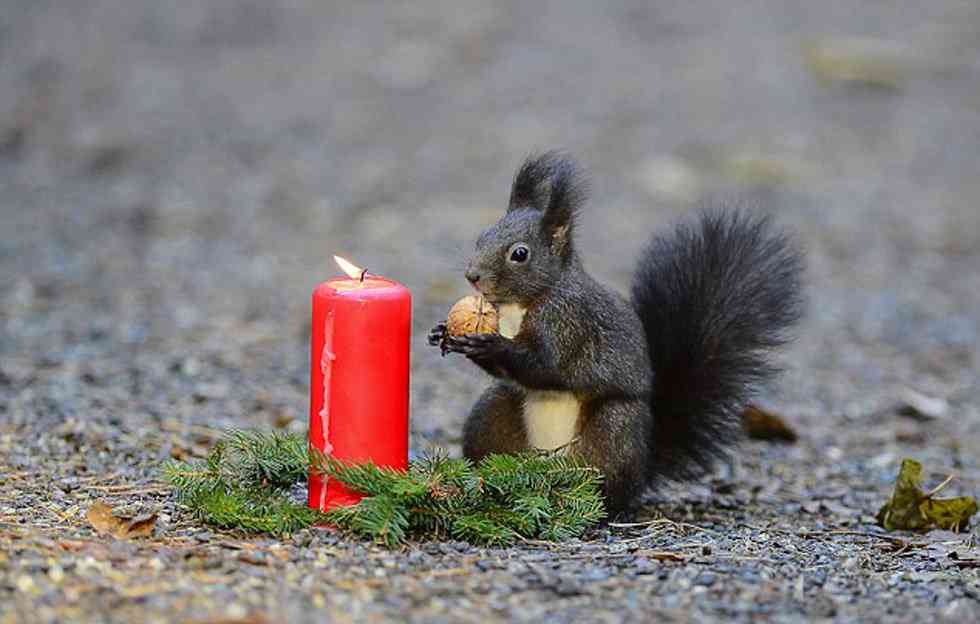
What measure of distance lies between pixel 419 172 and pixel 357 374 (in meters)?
5.22

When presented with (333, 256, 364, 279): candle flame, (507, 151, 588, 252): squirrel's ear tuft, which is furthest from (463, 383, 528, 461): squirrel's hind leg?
(333, 256, 364, 279): candle flame

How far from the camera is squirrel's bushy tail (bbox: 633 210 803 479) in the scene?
3.25m

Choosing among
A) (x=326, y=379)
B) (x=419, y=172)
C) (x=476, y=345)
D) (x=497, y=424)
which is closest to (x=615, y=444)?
(x=497, y=424)

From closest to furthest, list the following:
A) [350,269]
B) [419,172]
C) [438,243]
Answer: [350,269] → [438,243] → [419,172]

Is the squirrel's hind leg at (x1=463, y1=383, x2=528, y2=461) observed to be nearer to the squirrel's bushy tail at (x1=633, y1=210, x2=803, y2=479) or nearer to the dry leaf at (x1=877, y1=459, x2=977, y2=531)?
the squirrel's bushy tail at (x1=633, y1=210, x2=803, y2=479)

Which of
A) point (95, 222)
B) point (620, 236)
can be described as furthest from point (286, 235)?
point (620, 236)

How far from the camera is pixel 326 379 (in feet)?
8.87

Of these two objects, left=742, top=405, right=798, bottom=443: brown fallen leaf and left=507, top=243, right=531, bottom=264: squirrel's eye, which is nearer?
left=507, top=243, right=531, bottom=264: squirrel's eye

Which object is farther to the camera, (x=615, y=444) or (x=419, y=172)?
(x=419, y=172)

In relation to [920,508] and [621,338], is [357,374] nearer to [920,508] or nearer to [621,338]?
[621,338]

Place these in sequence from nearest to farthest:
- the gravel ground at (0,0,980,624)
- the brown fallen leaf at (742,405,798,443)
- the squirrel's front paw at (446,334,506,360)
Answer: the gravel ground at (0,0,980,624), the squirrel's front paw at (446,334,506,360), the brown fallen leaf at (742,405,798,443)

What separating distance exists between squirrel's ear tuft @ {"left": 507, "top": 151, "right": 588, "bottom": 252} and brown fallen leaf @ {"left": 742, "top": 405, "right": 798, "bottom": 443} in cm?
146

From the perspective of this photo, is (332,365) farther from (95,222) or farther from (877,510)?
(95,222)

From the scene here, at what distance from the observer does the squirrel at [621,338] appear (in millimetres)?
2848
